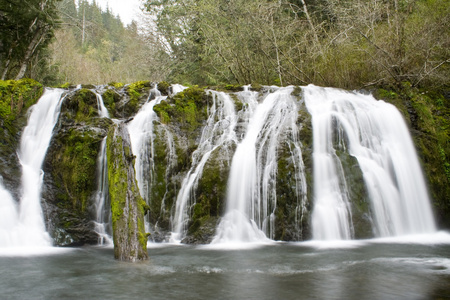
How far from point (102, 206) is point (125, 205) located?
3.14 m

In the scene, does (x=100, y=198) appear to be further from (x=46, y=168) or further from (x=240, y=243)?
(x=240, y=243)

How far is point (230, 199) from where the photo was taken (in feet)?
28.6

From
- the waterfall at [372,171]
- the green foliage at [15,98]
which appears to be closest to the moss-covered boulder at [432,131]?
the waterfall at [372,171]

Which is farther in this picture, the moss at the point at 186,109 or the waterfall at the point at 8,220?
the moss at the point at 186,109

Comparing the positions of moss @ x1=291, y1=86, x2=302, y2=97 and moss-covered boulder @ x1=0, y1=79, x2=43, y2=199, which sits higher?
moss @ x1=291, y1=86, x2=302, y2=97

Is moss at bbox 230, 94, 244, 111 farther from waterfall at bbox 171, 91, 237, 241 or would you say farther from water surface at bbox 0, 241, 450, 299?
water surface at bbox 0, 241, 450, 299

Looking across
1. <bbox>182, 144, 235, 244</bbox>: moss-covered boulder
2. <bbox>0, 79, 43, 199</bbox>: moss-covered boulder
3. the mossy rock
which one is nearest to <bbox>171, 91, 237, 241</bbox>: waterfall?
<bbox>182, 144, 235, 244</bbox>: moss-covered boulder

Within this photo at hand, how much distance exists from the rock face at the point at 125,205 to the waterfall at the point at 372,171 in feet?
13.6

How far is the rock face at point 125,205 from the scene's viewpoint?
6129 millimetres

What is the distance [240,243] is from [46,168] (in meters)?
5.60

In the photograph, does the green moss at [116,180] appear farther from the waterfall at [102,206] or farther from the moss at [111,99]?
the moss at [111,99]

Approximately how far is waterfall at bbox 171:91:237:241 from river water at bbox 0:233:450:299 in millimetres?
1208

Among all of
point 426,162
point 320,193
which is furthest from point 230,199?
point 426,162

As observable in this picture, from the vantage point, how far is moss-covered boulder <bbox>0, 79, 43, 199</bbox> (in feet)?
28.8
